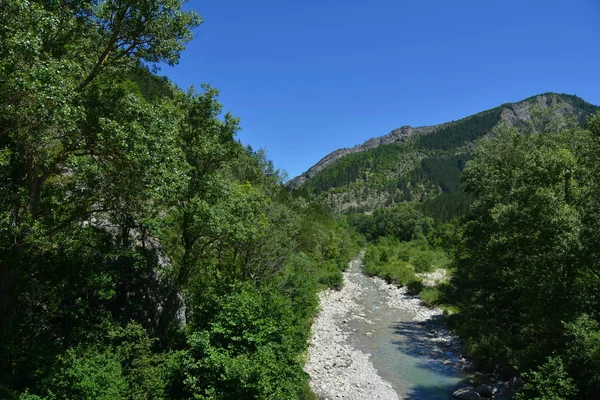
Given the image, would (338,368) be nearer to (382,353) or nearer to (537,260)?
(382,353)

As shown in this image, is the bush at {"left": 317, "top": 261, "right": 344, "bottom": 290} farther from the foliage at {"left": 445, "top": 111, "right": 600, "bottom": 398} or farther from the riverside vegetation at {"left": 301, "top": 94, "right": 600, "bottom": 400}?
the foliage at {"left": 445, "top": 111, "right": 600, "bottom": 398}

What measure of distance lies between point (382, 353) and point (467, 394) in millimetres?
7476

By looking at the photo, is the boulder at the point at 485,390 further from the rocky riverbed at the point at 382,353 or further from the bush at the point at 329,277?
the bush at the point at 329,277

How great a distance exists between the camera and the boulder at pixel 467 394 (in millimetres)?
A: 17048

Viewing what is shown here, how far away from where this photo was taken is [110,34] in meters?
11.4

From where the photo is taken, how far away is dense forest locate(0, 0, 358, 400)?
875cm

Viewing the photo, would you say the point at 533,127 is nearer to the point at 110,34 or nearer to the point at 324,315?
the point at 324,315

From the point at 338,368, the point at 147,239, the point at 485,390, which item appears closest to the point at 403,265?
the point at 338,368

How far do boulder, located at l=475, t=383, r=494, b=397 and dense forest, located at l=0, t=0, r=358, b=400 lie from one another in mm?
9198

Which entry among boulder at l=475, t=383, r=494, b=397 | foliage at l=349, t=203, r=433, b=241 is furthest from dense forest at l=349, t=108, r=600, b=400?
foliage at l=349, t=203, r=433, b=241

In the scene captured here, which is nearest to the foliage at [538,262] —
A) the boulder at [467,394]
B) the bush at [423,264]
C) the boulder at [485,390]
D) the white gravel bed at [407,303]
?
the boulder at [485,390]

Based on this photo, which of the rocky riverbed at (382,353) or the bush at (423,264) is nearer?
the rocky riverbed at (382,353)

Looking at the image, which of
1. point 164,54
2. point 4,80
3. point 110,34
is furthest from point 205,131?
point 4,80

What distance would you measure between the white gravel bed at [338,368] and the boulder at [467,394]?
299 centimetres
